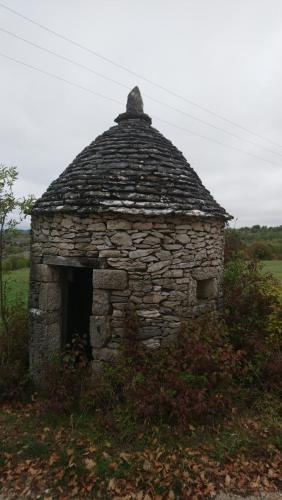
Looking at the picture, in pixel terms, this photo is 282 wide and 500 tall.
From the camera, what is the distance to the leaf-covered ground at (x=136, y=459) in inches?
138

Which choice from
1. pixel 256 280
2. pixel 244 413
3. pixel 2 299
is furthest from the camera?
pixel 256 280

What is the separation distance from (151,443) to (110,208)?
3.40 metres

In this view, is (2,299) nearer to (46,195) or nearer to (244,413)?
(46,195)

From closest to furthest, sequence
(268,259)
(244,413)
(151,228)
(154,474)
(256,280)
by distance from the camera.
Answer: (154,474)
(244,413)
(151,228)
(256,280)
(268,259)

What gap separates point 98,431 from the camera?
14.3ft

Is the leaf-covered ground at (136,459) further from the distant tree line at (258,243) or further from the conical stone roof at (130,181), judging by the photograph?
the distant tree line at (258,243)

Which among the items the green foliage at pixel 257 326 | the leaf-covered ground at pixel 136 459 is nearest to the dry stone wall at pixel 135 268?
the green foliage at pixel 257 326

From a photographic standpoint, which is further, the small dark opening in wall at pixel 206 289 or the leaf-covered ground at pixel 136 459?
the small dark opening in wall at pixel 206 289

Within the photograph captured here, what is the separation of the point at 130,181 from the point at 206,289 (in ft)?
8.27

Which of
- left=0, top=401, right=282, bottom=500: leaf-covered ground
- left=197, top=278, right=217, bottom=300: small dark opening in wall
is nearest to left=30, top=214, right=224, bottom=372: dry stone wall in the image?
left=197, top=278, right=217, bottom=300: small dark opening in wall

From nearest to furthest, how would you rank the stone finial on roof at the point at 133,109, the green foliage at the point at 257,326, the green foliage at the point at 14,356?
the green foliage at the point at 257,326, the green foliage at the point at 14,356, the stone finial on roof at the point at 133,109

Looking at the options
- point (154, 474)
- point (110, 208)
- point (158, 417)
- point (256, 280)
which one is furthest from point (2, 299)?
point (256, 280)

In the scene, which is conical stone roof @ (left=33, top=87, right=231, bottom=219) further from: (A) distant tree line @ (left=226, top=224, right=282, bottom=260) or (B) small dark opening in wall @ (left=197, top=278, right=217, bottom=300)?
(A) distant tree line @ (left=226, top=224, right=282, bottom=260)

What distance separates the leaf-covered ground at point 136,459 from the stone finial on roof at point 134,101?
608 cm
